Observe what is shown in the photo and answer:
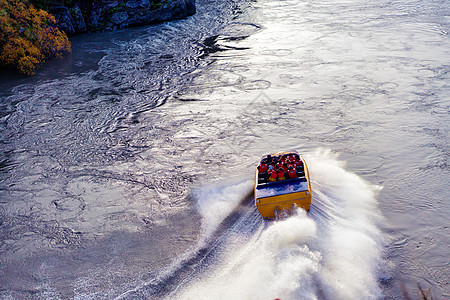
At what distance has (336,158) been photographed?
50.4ft

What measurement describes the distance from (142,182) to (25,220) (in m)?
4.22

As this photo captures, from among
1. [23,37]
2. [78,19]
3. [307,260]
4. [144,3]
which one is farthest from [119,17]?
[307,260]

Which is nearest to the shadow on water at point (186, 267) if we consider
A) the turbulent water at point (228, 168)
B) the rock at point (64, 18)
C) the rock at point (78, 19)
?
the turbulent water at point (228, 168)

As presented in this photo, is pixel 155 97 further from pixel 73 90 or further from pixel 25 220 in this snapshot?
pixel 25 220

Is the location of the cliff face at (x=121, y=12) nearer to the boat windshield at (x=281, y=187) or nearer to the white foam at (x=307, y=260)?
the white foam at (x=307, y=260)

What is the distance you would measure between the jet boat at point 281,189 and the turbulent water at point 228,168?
0.40 metres

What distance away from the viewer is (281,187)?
39.7ft

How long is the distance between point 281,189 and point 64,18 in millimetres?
30615

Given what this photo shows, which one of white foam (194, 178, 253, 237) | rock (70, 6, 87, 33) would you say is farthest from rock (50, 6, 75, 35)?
white foam (194, 178, 253, 237)

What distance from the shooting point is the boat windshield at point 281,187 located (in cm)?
1177

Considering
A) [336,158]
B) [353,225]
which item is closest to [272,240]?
[353,225]

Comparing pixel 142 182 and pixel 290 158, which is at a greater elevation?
pixel 290 158

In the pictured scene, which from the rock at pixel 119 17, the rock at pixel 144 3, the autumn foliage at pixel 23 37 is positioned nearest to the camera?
the autumn foliage at pixel 23 37

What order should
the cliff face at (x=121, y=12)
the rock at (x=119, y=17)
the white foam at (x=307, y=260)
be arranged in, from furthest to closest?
1. the rock at (x=119, y=17)
2. the cliff face at (x=121, y=12)
3. the white foam at (x=307, y=260)
